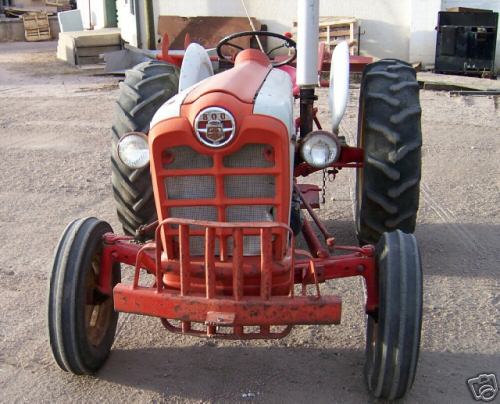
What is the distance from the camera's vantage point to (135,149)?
380 centimetres

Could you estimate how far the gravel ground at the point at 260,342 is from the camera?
11.9ft

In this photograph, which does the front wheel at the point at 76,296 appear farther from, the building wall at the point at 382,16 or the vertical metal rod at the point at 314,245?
the building wall at the point at 382,16

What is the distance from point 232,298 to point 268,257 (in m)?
0.25

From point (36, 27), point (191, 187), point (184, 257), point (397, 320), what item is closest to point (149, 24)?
point (36, 27)

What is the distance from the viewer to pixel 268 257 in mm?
3158

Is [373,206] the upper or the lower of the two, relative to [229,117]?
lower

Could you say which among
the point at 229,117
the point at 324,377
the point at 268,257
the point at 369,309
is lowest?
the point at 324,377

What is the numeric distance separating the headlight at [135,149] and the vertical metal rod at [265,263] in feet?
3.06

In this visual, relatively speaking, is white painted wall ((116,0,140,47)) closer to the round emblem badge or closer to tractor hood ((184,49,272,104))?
tractor hood ((184,49,272,104))

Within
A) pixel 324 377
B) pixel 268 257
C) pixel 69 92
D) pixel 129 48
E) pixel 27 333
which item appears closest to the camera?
pixel 268 257

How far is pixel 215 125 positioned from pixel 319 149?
947mm

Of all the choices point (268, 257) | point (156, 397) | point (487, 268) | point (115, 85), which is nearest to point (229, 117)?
point (268, 257)

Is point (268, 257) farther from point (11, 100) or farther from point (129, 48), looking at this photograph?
point (129, 48)

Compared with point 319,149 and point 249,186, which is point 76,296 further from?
point 319,149
